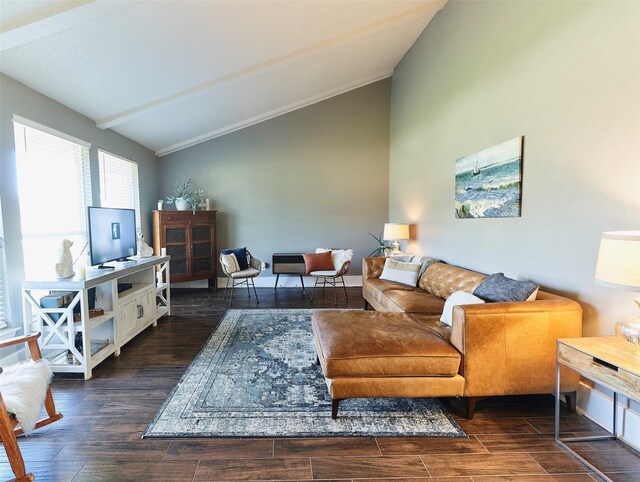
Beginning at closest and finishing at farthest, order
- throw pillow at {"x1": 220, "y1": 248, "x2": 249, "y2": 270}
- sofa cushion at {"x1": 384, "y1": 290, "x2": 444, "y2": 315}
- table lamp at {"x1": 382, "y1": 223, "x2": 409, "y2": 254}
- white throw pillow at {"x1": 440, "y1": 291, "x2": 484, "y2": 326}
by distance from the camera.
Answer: white throw pillow at {"x1": 440, "y1": 291, "x2": 484, "y2": 326} < sofa cushion at {"x1": 384, "y1": 290, "x2": 444, "y2": 315} < table lamp at {"x1": 382, "y1": 223, "x2": 409, "y2": 254} < throw pillow at {"x1": 220, "y1": 248, "x2": 249, "y2": 270}

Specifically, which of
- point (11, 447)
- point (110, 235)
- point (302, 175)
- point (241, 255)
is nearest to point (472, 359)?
point (11, 447)

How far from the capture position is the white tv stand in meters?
2.62

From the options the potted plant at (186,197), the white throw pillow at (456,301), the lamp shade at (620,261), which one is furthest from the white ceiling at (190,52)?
the lamp shade at (620,261)

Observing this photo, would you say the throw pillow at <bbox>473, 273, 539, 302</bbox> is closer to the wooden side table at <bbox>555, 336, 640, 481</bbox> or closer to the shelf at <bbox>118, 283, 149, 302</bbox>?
the wooden side table at <bbox>555, 336, 640, 481</bbox>

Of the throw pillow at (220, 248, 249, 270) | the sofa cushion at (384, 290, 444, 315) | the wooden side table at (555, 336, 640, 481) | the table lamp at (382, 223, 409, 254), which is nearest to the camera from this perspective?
the wooden side table at (555, 336, 640, 481)

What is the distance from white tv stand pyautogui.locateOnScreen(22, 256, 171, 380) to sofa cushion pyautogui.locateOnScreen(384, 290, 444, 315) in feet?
8.79

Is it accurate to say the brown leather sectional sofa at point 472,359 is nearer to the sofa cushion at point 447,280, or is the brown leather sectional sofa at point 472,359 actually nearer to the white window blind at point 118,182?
the sofa cushion at point 447,280

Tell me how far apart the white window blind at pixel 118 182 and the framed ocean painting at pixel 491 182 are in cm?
435

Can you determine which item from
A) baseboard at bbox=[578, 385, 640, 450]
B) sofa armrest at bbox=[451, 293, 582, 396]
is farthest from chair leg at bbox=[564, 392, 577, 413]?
sofa armrest at bbox=[451, 293, 582, 396]

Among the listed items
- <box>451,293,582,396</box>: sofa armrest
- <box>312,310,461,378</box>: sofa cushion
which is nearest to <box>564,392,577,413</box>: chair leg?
<box>451,293,582,396</box>: sofa armrest

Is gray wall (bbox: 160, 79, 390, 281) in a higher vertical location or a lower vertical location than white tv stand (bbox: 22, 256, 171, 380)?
higher

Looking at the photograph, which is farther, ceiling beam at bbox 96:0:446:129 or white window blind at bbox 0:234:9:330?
ceiling beam at bbox 96:0:446:129

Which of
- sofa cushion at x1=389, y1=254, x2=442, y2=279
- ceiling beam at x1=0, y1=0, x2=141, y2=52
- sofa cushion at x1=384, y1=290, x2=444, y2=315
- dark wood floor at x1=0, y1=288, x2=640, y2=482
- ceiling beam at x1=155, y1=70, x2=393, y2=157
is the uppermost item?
ceiling beam at x1=155, y1=70, x2=393, y2=157

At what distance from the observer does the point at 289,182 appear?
20.2 ft
